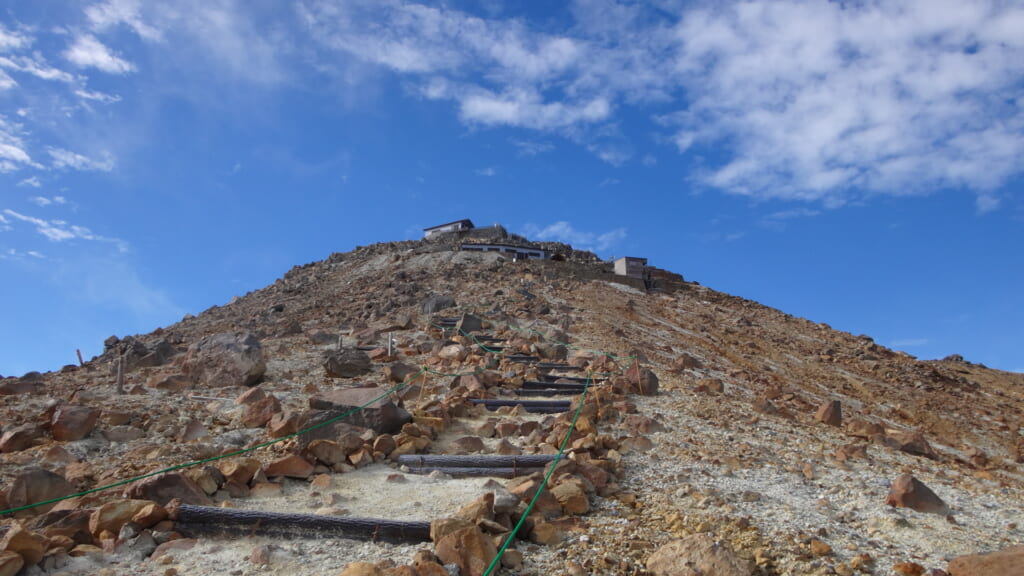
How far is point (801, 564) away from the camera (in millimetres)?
4676

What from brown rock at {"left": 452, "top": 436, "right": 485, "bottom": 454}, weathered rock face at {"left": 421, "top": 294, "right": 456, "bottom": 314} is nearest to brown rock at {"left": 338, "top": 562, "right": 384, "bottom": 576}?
brown rock at {"left": 452, "top": 436, "right": 485, "bottom": 454}

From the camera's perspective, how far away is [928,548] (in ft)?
16.2

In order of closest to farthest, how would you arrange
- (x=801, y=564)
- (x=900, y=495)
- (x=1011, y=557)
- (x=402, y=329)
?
(x=1011, y=557) → (x=801, y=564) → (x=900, y=495) → (x=402, y=329)

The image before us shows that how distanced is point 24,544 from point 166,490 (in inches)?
45.4

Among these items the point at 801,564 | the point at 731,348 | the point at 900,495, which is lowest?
the point at 801,564

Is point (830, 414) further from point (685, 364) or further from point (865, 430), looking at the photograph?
point (685, 364)

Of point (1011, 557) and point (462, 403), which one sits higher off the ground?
point (462, 403)

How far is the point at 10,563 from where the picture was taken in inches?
155

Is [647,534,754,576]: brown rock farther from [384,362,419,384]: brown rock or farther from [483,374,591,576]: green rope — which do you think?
[384,362,419,384]: brown rock

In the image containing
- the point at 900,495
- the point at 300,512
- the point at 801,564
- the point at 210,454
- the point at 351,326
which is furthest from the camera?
the point at 351,326

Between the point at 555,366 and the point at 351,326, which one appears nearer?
the point at 555,366

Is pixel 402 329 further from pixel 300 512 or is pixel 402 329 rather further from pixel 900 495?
pixel 900 495

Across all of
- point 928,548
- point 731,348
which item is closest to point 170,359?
point 928,548

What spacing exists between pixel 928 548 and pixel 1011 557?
0.64 meters
